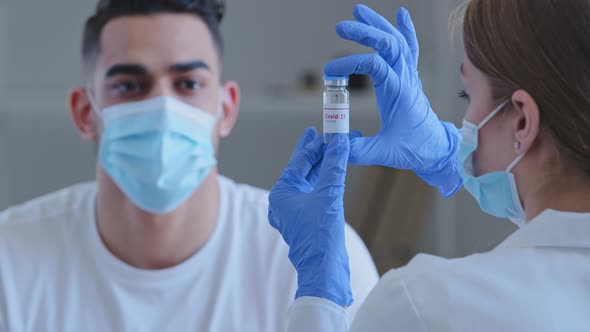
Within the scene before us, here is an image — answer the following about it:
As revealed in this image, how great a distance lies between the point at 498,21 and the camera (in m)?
0.91

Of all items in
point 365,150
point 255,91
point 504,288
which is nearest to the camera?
point 504,288

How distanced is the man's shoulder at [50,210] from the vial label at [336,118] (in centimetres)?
82

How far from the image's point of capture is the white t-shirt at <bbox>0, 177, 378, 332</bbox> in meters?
1.49

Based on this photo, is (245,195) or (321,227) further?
(245,195)

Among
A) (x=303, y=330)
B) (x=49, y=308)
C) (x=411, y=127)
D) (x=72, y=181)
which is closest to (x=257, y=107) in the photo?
(x=72, y=181)

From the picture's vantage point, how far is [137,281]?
1.53 m

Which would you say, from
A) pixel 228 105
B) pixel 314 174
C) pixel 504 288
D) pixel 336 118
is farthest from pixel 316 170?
pixel 228 105

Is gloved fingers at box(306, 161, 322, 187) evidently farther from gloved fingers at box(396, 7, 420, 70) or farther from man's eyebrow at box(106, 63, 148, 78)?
man's eyebrow at box(106, 63, 148, 78)

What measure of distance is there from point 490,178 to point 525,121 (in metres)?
0.12

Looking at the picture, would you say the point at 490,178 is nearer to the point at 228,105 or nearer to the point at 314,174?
the point at 314,174

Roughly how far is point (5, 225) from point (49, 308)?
250 mm

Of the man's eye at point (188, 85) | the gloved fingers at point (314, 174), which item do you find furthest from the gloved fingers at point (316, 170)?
the man's eye at point (188, 85)

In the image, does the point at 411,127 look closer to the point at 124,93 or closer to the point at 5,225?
the point at 124,93

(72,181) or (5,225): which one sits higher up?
(5,225)
